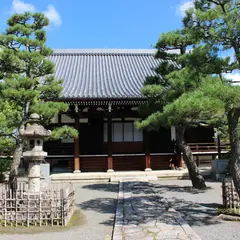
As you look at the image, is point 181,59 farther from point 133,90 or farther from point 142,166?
point 142,166

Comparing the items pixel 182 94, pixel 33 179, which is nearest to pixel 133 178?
pixel 33 179

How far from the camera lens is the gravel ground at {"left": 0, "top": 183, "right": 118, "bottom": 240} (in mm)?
6031

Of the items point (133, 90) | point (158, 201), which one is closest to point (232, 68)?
point (158, 201)

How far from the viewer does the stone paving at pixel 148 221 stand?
563 centimetres

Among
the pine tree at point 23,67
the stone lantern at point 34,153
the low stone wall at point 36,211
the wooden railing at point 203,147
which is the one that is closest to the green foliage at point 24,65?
the pine tree at point 23,67

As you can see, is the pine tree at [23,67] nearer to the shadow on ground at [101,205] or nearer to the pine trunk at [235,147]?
the shadow on ground at [101,205]

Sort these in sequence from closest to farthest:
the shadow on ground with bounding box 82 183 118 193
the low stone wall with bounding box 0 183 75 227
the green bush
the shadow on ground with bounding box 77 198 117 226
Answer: the low stone wall with bounding box 0 183 75 227, the shadow on ground with bounding box 77 198 117 226, the shadow on ground with bounding box 82 183 118 193, the green bush

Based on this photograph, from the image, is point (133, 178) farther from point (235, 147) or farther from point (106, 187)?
point (235, 147)

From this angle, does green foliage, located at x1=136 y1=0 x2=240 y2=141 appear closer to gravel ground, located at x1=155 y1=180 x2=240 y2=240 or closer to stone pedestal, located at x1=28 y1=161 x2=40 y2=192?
gravel ground, located at x1=155 y1=180 x2=240 y2=240

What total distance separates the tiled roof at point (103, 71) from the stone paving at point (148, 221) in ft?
23.3

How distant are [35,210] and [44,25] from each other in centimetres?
545

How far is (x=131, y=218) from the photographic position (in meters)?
7.01

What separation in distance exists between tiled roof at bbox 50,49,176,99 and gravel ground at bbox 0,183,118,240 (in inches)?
219

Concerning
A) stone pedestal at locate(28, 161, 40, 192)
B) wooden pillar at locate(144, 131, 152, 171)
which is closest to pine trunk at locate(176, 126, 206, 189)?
wooden pillar at locate(144, 131, 152, 171)
